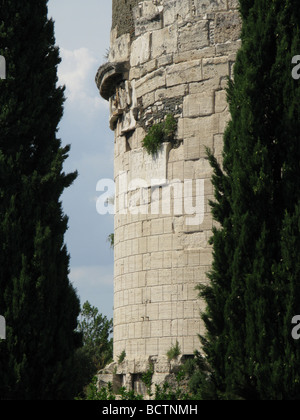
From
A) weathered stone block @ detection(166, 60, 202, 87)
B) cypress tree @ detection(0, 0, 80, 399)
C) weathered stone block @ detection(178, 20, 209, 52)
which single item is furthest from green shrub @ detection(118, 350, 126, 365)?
weathered stone block @ detection(178, 20, 209, 52)

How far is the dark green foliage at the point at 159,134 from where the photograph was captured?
13.1 metres

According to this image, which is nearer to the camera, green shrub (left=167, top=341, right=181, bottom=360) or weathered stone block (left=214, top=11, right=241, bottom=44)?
green shrub (left=167, top=341, right=181, bottom=360)

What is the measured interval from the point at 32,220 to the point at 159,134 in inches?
156

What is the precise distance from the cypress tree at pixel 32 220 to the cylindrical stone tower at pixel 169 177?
277 centimetres

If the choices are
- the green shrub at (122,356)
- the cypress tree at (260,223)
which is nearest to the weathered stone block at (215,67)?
the cypress tree at (260,223)

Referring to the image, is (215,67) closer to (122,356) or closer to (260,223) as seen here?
(260,223)

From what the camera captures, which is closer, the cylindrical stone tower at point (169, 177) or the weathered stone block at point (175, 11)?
the cylindrical stone tower at point (169, 177)

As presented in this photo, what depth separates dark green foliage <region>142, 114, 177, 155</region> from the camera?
43.0 ft

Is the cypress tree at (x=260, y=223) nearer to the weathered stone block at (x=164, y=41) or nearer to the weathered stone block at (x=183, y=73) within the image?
the weathered stone block at (x=183, y=73)

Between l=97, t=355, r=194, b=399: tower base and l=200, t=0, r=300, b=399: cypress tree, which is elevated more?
l=200, t=0, r=300, b=399: cypress tree

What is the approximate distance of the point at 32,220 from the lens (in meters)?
9.95

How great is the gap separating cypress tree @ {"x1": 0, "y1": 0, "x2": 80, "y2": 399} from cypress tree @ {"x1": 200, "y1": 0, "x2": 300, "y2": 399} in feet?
6.41

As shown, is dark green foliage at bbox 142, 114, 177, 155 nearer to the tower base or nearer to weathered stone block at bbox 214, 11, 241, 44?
weathered stone block at bbox 214, 11, 241, 44
